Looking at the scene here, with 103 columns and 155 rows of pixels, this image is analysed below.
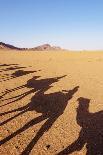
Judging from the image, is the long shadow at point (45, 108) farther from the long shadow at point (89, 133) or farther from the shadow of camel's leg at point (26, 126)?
the long shadow at point (89, 133)

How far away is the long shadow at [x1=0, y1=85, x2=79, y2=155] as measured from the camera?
28.3 ft

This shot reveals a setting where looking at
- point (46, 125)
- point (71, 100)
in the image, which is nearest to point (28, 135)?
point (46, 125)

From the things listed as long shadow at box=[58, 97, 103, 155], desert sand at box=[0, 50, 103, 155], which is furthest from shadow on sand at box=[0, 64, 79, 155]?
long shadow at box=[58, 97, 103, 155]

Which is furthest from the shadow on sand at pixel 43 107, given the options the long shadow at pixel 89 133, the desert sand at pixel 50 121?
the long shadow at pixel 89 133

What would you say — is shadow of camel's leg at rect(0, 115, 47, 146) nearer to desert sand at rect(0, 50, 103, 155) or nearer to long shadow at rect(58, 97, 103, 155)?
desert sand at rect(0, 50, 103, 155)

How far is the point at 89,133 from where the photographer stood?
8.85m

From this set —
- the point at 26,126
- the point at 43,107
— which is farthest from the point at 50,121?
the point at 43,107

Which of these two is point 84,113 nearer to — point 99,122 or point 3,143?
point 99,122

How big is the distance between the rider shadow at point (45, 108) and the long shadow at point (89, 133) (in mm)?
880

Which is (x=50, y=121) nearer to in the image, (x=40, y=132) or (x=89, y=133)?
(x=40, y=132)

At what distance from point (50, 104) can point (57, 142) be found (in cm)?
399

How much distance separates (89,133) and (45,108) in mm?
3076

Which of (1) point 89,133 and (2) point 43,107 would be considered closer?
(1) point 89,133

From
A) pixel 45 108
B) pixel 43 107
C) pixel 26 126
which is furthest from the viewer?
pixel 43 107
